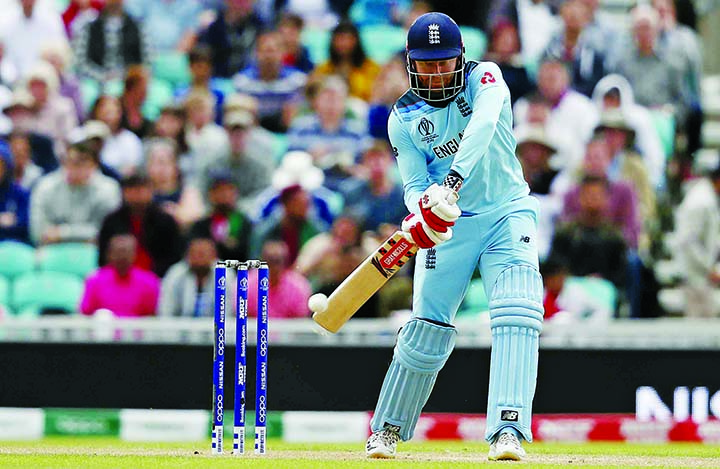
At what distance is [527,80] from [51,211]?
4130mm

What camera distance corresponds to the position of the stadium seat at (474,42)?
12406 millimetres

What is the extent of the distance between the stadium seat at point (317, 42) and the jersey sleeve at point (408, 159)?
6478mm

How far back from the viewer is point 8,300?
34.0ft

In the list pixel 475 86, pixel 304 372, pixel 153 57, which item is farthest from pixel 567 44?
pixel 475 86


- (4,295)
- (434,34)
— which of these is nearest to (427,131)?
(434,34)

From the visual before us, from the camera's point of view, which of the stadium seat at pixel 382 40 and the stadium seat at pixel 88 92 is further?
the stadium seat at pixel 382 40

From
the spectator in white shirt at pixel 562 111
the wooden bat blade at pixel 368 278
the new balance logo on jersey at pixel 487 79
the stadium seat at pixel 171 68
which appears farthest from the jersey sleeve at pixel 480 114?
the stadium seat at pixel 171 68

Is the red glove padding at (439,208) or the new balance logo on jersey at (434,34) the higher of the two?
the new balance logo on jersey at (434,34)

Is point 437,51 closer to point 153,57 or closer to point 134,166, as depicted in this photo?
point 134,166

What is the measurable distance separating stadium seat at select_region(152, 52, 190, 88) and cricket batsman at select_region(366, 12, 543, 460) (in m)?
6.75

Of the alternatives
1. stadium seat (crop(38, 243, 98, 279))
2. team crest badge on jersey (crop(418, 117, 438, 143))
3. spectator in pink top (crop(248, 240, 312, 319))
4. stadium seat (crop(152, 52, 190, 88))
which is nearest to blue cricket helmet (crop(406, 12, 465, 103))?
team crest badge on jersey (crop(418, 117, 438, 143))

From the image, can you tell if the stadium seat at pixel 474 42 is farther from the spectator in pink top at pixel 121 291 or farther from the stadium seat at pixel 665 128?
the spectator in pink top at pixel 121 291

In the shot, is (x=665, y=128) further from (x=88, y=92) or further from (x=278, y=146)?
(x=88, y=92)

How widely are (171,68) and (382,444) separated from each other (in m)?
7.19
